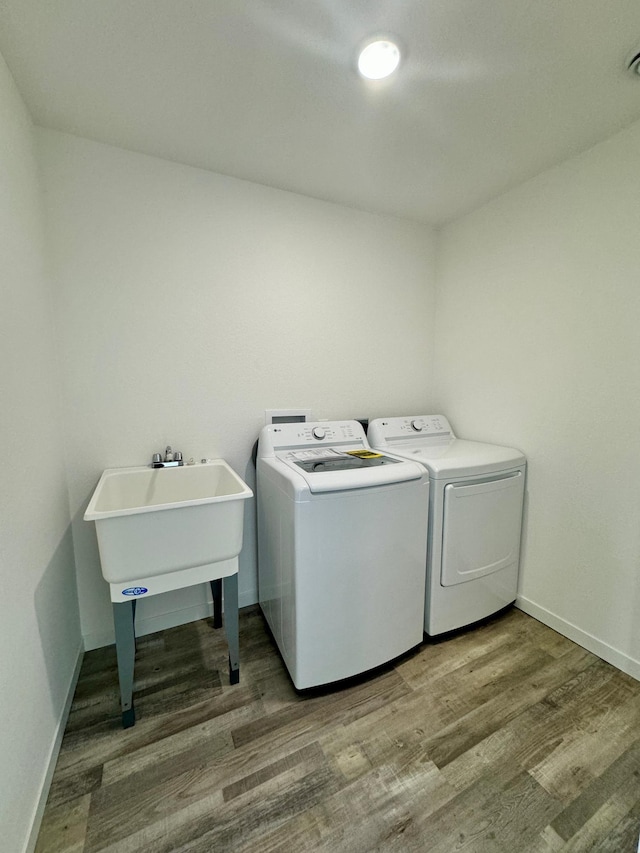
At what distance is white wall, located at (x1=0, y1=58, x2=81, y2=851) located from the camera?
851mm

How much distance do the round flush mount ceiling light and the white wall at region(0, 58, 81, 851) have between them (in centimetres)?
114

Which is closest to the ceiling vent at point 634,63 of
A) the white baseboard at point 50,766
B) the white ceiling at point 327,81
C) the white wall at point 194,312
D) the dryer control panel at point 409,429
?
the white ceiling at point 327,81

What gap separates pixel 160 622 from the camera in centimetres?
176

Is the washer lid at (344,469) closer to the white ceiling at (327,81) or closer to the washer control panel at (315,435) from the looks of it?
the washer control panel at (315,435)

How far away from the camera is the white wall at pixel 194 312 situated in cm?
149

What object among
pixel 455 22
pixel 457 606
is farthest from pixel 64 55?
pixel 457 606

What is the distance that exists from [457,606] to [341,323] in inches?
65.5

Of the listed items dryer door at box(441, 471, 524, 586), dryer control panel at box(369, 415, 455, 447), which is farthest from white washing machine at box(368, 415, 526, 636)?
dryer control panel at box(369, 415, 455, 447)

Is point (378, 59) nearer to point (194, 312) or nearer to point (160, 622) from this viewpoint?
point (194, 312)

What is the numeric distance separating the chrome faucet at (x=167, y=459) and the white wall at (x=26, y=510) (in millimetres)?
362

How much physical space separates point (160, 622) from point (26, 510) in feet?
3.51

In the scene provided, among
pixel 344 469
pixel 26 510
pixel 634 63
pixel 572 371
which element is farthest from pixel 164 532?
pixel 634 63

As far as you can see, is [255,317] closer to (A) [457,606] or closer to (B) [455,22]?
(B) [455,22]

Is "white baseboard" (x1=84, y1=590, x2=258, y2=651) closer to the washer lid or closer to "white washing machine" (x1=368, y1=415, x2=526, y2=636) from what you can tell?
the washer lid
